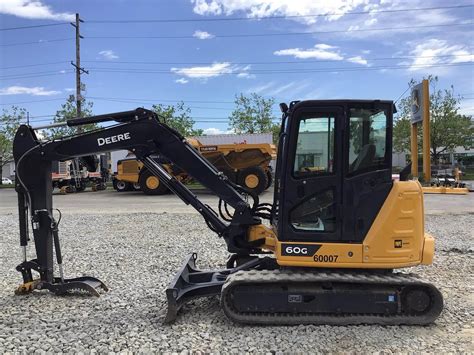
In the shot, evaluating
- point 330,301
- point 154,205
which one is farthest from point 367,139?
point 154,205

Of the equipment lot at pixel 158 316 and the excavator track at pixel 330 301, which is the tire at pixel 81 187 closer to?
the equipment lot at pixel 158 316

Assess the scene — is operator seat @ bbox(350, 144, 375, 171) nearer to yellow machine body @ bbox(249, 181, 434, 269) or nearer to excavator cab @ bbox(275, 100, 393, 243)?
excavator cab @ bbox(275, 100, 393, 243)

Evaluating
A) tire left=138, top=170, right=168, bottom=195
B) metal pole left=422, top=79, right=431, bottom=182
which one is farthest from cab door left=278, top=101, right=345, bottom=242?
metal pole left=422, top=79, right=431, bottom=182

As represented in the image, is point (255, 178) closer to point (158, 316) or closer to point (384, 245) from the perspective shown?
point (158, 316)

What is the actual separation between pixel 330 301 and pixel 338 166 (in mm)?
1491

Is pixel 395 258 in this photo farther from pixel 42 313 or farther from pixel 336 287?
pixel 42 313

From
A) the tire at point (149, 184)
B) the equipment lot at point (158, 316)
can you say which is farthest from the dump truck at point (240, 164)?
the equipment lot at point (158, 316)

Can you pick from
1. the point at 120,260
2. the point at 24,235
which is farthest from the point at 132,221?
the point at 24,235

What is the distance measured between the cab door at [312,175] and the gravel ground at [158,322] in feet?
3.53

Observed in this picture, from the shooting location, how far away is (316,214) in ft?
17.0

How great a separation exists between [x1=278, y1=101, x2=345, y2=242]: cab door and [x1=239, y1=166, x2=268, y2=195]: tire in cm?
1623

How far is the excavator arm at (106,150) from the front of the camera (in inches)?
233

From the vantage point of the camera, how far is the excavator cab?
5.08 meters

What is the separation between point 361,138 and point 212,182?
198 cm
